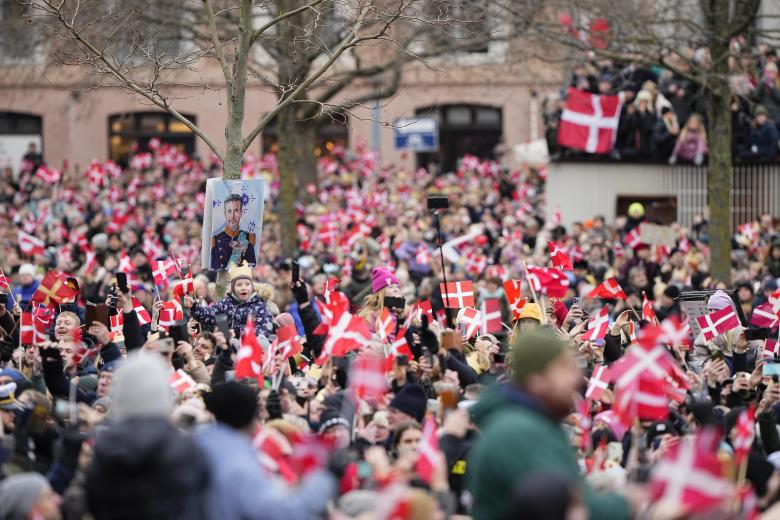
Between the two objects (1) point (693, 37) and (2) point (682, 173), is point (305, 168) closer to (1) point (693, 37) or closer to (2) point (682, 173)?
(2) point (682, 173)

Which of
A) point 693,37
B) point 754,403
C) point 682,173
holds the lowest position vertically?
point 754,403

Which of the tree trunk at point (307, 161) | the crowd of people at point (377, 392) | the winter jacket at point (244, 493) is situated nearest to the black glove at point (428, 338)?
the crowd of people at point (377, 392)

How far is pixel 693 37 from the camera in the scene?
61.1 feet

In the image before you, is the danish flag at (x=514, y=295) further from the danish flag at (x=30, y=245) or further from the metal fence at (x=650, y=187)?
the metal fence at (x=650, y=187)

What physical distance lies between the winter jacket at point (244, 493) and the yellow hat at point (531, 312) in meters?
5.53

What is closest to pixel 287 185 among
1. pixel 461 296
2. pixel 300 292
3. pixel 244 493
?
pixel 461 296

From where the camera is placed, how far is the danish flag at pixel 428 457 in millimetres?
6258

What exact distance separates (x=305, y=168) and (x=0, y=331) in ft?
55.0

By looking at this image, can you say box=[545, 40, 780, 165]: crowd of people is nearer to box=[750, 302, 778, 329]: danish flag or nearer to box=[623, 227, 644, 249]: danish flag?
box=[623, 227, 644, 249]: danish flag

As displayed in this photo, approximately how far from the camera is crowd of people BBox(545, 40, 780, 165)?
21250mm

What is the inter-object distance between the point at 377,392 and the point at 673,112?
1478 cm

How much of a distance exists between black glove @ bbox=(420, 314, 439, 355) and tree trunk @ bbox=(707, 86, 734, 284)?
30.5 ft

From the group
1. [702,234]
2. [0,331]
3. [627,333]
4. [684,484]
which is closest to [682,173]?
[702,234]

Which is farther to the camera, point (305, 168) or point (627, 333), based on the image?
point (305, 168)
